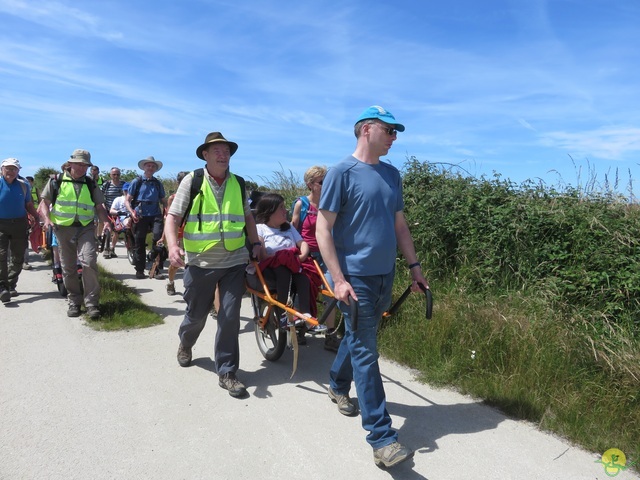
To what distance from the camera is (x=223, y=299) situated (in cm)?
452

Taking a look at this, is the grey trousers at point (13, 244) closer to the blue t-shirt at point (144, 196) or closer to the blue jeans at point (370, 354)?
the blue t-shirt at point (144, 196)

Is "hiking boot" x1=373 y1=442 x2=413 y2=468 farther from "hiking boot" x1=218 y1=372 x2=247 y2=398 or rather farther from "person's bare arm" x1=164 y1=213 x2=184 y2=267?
"person's bare arm" x1=164 y1=213 x2=184 y2=267

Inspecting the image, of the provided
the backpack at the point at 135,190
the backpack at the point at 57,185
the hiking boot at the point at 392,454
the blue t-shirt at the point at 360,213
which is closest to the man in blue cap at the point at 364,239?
the blue t-shirt at the point at 360,213

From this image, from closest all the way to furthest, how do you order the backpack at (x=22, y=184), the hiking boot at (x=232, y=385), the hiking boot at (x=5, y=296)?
the hiking boot at (x=232, y=385) → the hiking boot at (x=5, y=296) → the backpack at (x=22, y=184)

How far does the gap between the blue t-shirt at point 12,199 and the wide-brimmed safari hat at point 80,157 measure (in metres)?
1.80

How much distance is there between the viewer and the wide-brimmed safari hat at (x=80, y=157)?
659cm

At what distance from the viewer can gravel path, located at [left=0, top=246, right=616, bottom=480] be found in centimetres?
323

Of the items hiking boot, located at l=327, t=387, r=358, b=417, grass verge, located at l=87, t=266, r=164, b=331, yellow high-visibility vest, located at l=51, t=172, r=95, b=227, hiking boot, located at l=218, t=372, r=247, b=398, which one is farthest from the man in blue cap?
yellow high-visibility vest, located at l=51, t=172, r=95, b=227

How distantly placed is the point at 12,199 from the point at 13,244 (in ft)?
2.36

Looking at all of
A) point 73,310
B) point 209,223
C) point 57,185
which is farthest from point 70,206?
point 209,223

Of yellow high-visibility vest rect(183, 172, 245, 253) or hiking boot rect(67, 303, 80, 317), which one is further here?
hiking boot rect(67, 303, 80, 317)

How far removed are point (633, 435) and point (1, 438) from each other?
446 centimetres

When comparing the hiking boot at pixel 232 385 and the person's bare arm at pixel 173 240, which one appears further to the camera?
the hiking boot at pixel 232 385

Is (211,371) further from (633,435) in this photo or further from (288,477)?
(633,435)
